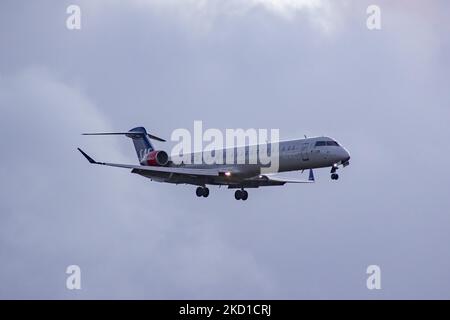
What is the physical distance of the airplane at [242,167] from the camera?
7025 centimetres

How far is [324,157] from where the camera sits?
70062 millimetres

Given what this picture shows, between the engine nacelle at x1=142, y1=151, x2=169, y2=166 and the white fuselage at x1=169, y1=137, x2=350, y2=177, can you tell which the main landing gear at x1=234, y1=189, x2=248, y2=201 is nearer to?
the white fuselage at x1=169, y1=137, x2=350, y2=177

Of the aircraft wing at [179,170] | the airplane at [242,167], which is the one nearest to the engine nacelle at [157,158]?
the airplane at [242,167]

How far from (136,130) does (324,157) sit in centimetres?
1957

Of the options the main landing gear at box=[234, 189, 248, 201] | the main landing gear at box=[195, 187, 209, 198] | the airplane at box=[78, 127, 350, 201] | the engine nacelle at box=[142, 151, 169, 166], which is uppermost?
the engine nacelle at box=[142, 151, 169, 166]

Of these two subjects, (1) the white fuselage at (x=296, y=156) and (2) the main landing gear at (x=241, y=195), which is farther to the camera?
(2) the main landing gear at (x=241, y=195)

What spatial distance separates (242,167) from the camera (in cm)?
7300

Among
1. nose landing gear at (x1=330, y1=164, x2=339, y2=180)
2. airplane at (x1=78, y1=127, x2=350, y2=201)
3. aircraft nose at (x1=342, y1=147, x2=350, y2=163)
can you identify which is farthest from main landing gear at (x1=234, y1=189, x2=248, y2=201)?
aircraft nose at (x1=342, y1=147, x2=350, y2=163)

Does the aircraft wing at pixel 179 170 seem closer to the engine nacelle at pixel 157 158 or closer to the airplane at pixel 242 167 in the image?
the airplane at pixel 242 167

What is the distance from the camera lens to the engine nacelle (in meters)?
80.1

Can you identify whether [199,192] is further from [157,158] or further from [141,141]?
[141,141]

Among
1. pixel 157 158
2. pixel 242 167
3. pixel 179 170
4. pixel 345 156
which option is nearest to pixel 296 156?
pixel 345 156
